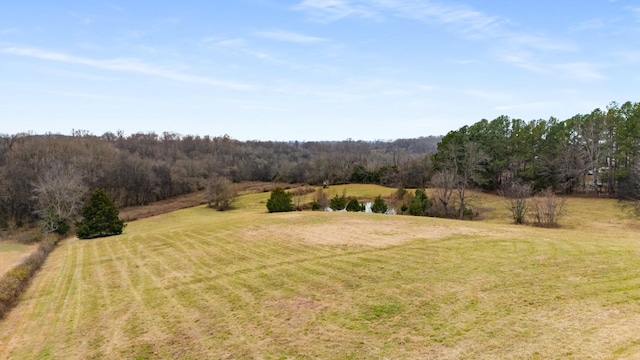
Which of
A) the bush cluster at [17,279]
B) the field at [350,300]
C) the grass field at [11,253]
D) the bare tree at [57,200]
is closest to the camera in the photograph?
the field at [350,300]

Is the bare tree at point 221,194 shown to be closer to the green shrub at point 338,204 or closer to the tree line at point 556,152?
the green shrub at point 338,204

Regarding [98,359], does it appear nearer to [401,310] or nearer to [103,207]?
[401,310]

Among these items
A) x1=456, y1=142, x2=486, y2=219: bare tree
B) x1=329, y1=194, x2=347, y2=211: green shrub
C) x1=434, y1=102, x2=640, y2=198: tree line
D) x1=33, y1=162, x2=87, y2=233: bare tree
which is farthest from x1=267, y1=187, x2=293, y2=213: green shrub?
x1=33, y1=162, x2=87, y2=233: bare tree

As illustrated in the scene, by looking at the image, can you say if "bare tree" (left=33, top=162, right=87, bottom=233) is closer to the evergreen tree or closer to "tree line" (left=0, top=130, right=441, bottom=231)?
"tree line" (left=0, top=130, right=441, bottom=231)

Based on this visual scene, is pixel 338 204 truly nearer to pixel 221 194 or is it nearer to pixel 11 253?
pixel 221 194

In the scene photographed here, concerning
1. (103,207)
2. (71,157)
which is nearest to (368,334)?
(103,207)

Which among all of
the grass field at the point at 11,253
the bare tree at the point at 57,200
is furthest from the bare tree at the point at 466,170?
the bare tree at the point at 57,200
